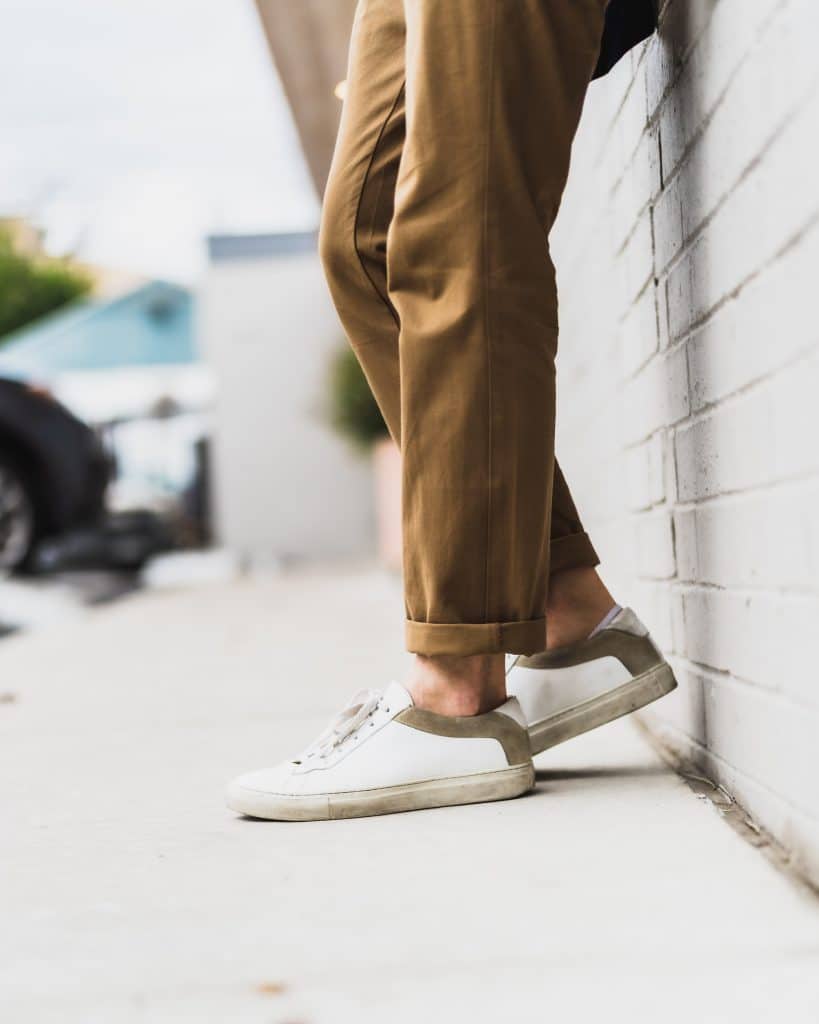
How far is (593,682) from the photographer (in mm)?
1251

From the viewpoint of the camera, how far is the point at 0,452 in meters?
5.18

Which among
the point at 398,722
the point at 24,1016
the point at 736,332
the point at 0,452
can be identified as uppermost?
the point at 0,452

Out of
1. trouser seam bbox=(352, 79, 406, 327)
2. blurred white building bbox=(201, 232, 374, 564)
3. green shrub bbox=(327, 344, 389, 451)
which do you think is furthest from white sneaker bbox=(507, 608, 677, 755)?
blurred white building bbox=(201, 232, 374, 564)

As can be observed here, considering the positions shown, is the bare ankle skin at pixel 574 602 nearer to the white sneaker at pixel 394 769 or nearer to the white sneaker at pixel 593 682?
the white sneaker at pixel 593 682

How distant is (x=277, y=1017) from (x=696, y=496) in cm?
73

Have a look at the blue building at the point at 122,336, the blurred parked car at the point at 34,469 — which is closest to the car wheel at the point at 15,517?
the blurred parked car at the point at 34,469

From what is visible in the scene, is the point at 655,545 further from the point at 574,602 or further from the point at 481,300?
the point at 481,300

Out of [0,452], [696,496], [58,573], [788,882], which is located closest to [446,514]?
[696,496]

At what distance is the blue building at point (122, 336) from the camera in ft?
83.1

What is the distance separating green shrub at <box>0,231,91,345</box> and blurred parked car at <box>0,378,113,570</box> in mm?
32659

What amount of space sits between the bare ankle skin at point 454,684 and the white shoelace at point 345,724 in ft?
0.17

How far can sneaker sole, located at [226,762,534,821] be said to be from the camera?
114cm

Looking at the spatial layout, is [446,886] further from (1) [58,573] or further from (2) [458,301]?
(1) [58,573]

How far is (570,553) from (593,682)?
0.50 feet
